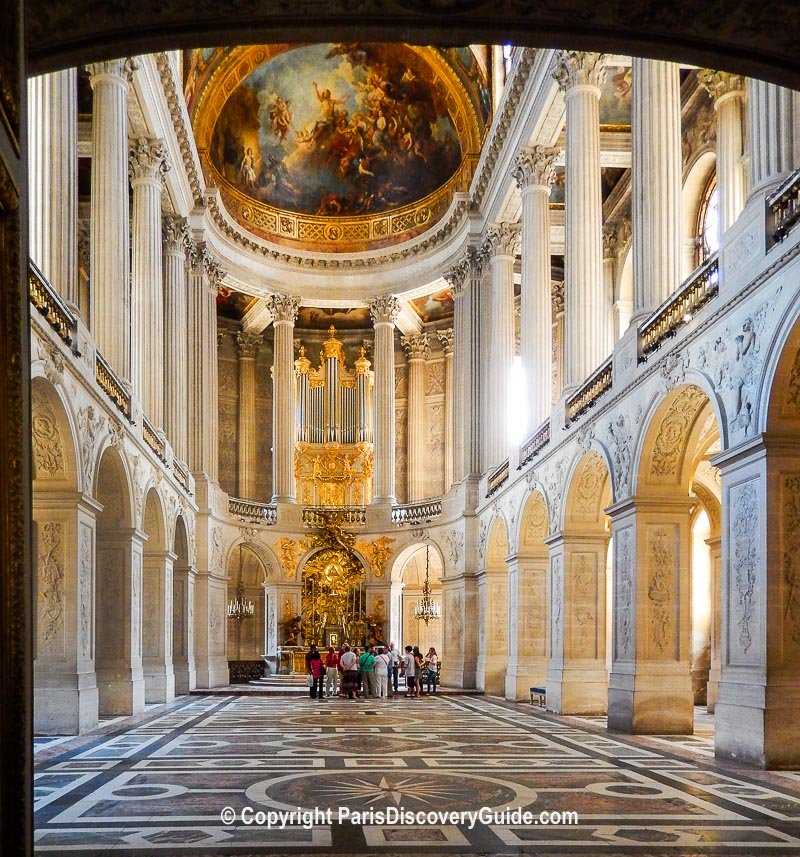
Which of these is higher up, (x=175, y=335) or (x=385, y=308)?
(x=385, y=308)

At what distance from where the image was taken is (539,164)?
2916 centimetres

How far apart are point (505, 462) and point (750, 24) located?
82.5ft

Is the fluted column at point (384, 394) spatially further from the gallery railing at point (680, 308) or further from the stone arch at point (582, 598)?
the gallery railing at point (680, 308)

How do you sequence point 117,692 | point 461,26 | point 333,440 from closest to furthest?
1. point 461,26
2. point 117,692
3. point 333,440

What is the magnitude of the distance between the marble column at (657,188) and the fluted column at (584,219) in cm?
395

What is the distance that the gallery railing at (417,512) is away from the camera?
39.4 meters

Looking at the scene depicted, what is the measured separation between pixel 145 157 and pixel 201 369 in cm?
891

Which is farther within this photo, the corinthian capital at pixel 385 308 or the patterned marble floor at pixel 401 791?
the corinthian capital at pixel 385 308

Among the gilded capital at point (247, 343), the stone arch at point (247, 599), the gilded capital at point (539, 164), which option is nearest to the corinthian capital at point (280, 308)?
the gilded capital at point (247, 343)

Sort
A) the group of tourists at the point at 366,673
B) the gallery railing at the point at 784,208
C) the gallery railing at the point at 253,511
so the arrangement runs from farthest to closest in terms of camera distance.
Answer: the gallery railing at the point at 253,511
the group of tourists at the point at 366,673
the gallery railing at the point at 784,208

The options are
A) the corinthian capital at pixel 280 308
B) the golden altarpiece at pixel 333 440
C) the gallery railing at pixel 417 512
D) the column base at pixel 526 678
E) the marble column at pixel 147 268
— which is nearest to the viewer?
the marble column at pixel 147 268

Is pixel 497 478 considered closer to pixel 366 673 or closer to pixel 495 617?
pixel 495 617

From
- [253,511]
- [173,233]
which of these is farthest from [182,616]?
[173,233]

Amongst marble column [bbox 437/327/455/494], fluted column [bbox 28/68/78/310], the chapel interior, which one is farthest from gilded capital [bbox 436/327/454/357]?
fluted column [bbox 28/68/78/310]
